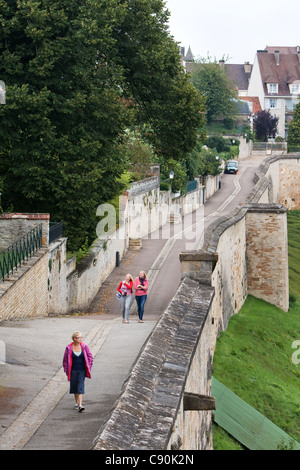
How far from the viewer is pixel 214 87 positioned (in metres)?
82.0

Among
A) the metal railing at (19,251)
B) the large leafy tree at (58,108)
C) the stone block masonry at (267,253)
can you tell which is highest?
the large leafy tree at (58,108)

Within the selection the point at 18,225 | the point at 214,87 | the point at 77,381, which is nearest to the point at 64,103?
the point at 18,225

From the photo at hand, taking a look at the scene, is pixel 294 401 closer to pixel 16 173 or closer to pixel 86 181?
pixel 86 181

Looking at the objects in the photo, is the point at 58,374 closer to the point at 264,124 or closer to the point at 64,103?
the point at 64,103

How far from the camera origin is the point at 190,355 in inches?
415

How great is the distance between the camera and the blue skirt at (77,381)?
35.2 feet

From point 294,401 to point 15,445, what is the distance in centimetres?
1187

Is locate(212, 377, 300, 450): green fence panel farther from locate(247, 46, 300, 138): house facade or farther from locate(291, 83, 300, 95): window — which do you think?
locate(291, 83, 300, 95): window

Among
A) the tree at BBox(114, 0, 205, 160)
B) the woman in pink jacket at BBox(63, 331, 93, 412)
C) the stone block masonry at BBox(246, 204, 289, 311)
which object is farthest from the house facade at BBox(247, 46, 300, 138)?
the woman in pink jacket at BBox(63, 331, 93, 412)

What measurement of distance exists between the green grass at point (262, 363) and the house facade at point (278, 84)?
253 feet

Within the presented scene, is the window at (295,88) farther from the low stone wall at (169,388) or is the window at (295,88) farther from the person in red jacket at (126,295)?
the low stone wall at (169,388)

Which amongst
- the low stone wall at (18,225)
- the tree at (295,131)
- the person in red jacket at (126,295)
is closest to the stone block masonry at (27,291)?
the low stone wall at (18,225)

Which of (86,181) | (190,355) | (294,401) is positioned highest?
(86,181)

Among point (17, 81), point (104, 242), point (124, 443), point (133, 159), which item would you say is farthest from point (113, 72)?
point (124, 443)
